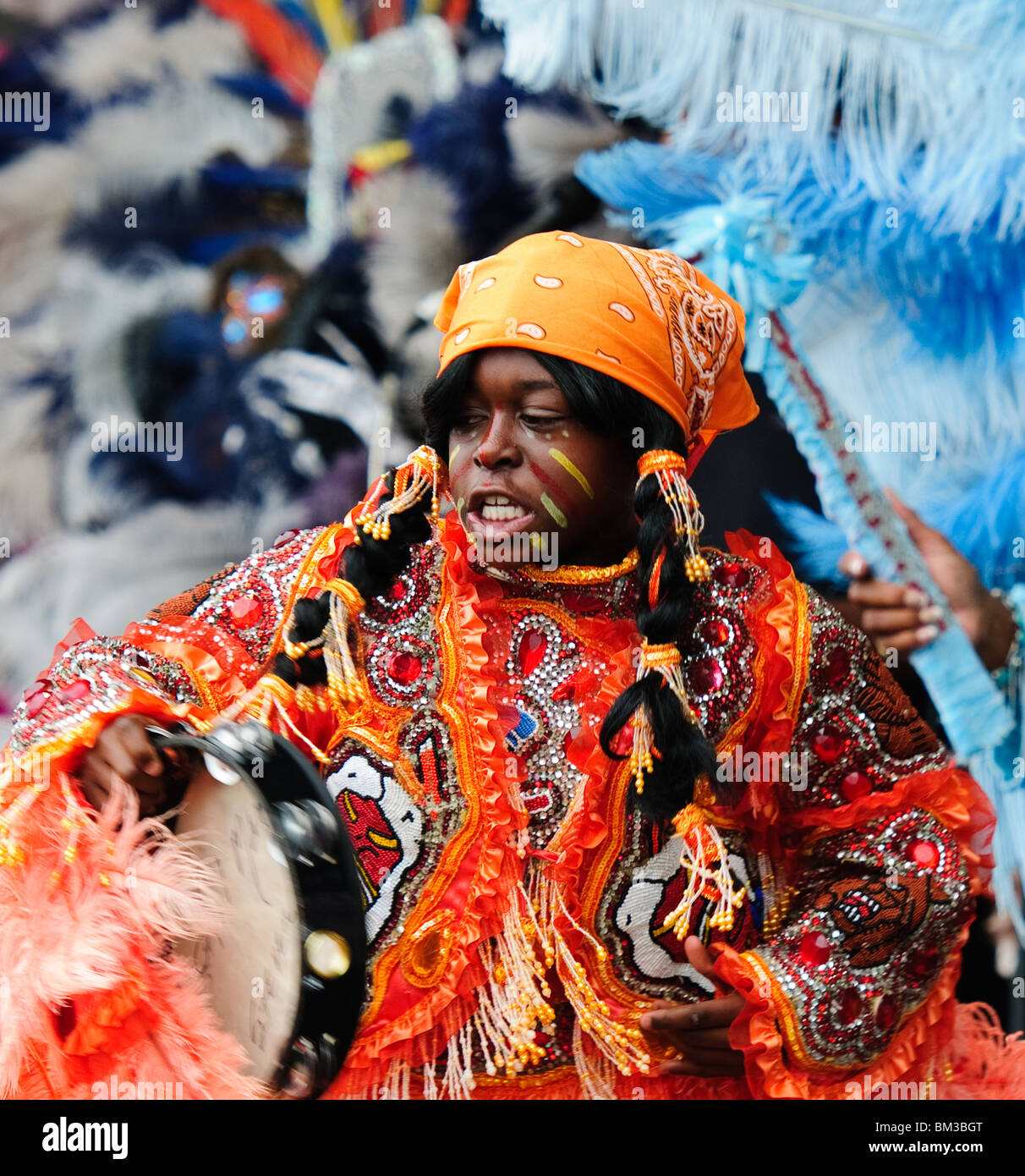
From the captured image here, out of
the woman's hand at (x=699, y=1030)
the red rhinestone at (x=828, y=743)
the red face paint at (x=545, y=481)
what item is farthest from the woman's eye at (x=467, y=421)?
the woman's hand at (x=699, y=1030)

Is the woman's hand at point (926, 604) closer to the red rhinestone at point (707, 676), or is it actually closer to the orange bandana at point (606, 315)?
the red rhinestone at point (707, 676)

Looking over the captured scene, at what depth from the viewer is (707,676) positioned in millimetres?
2023

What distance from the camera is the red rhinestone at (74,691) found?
1.77m

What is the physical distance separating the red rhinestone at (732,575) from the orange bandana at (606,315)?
9.5 inches

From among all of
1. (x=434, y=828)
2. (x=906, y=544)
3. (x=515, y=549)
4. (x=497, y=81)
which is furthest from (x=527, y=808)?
(x=497, y=81)

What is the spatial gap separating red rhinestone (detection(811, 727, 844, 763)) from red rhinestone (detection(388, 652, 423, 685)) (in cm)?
66

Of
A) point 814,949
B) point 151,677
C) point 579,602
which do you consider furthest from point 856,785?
point 151,677

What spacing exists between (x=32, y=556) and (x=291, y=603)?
1.02 meters

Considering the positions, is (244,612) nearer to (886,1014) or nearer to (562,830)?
(562,830)

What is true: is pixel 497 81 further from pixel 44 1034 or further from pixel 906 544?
pixel 44 1034

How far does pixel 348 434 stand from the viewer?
2.82 meters

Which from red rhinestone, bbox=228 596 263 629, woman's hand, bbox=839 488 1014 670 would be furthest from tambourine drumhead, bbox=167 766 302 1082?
woman's hand, bbox=839 488 1014 670

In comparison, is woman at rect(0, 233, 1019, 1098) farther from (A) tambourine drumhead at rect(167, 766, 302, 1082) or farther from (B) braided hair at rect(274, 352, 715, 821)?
(A) tambourine drumhead at rect(167, 766, 302, 1082)

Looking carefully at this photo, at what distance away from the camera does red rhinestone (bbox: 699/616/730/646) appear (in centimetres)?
204
